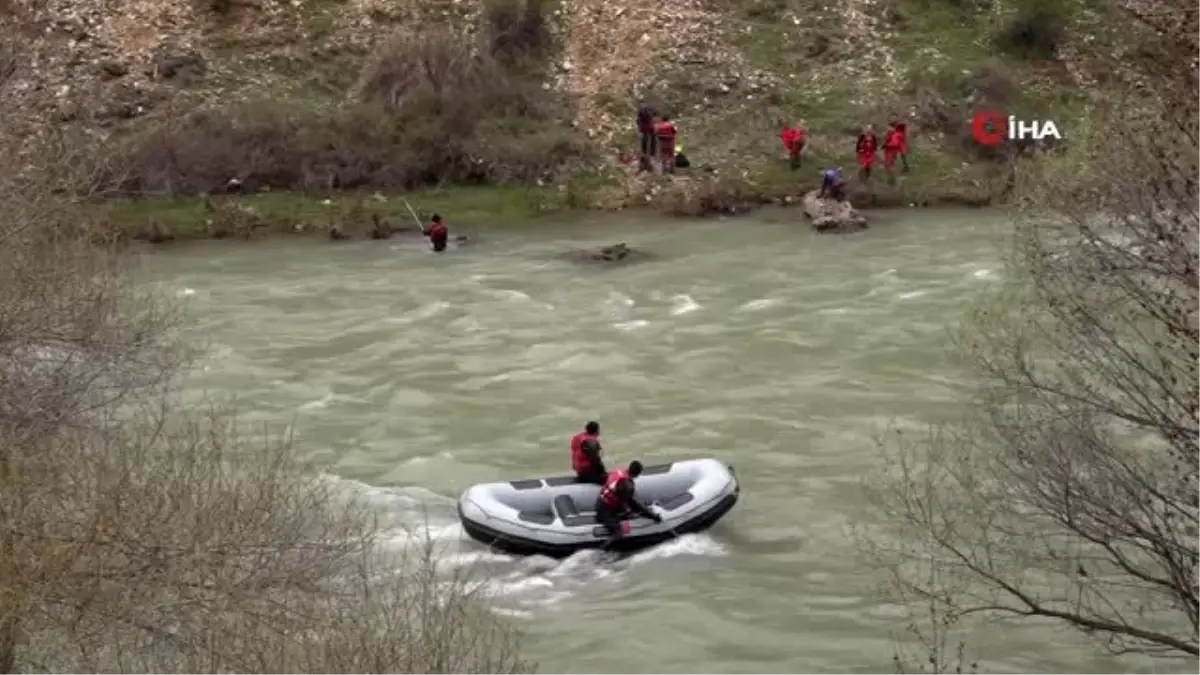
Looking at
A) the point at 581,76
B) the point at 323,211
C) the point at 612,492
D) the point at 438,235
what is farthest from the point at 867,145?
the point at 612,492

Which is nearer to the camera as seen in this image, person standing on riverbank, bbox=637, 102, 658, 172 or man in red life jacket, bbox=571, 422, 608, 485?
man in red life jacket, bbox=571, 422, 608, 485

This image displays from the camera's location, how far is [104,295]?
1611cm

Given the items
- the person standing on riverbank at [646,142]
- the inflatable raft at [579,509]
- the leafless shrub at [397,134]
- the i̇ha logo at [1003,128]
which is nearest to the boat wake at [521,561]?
the inflatable raft at [579,509]

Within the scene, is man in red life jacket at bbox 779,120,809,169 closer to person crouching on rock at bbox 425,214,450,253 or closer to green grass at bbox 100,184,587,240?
green grass at bbox 100,184,587,240

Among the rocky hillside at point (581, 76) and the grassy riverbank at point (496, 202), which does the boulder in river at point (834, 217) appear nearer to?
the grassy riverbank at point (496, 202)

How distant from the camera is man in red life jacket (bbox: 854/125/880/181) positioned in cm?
3550

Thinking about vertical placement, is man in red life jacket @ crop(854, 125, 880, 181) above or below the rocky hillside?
below

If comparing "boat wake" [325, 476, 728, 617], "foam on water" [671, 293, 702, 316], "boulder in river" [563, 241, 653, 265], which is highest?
"boulder in river" [563, 241, 653, 265]

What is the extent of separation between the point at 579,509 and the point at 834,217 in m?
16.8

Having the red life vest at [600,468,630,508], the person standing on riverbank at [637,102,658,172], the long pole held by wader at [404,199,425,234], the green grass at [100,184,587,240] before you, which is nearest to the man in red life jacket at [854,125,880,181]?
the person standing on riverbank at [637,102,658,172]

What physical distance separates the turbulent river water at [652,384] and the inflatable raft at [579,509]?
0.23 metres

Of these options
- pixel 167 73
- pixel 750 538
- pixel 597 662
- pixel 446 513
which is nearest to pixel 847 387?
pixel 750 538

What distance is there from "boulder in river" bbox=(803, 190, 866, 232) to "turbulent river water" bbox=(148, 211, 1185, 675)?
19.0 inches

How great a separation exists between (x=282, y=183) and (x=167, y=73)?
521 centimetres
